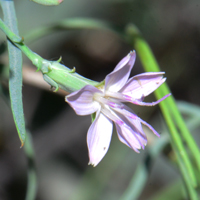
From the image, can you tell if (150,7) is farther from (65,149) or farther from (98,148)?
(98,148)

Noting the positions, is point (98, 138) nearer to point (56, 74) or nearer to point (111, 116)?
point (111, 116)

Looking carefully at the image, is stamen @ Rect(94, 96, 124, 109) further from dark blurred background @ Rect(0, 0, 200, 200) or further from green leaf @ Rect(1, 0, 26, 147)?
dark blurred background @ Rect(0, 0, 200, 200)

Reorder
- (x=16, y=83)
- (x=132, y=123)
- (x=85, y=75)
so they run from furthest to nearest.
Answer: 1. (x=85, y=75)
2. (x=132, y=123)
3. (x=16, y=83)

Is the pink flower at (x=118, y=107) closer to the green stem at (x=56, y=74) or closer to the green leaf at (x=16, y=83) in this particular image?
the green stem at (x=56, y=74)

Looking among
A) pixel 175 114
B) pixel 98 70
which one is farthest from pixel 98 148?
pixel 98 70

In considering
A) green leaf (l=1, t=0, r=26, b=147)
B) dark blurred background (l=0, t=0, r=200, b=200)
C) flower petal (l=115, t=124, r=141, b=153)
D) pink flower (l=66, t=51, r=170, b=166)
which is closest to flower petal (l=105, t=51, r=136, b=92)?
pink flower (l=66, t=51, r=170, b=166)

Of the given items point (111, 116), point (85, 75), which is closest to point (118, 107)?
point (111, 116)
